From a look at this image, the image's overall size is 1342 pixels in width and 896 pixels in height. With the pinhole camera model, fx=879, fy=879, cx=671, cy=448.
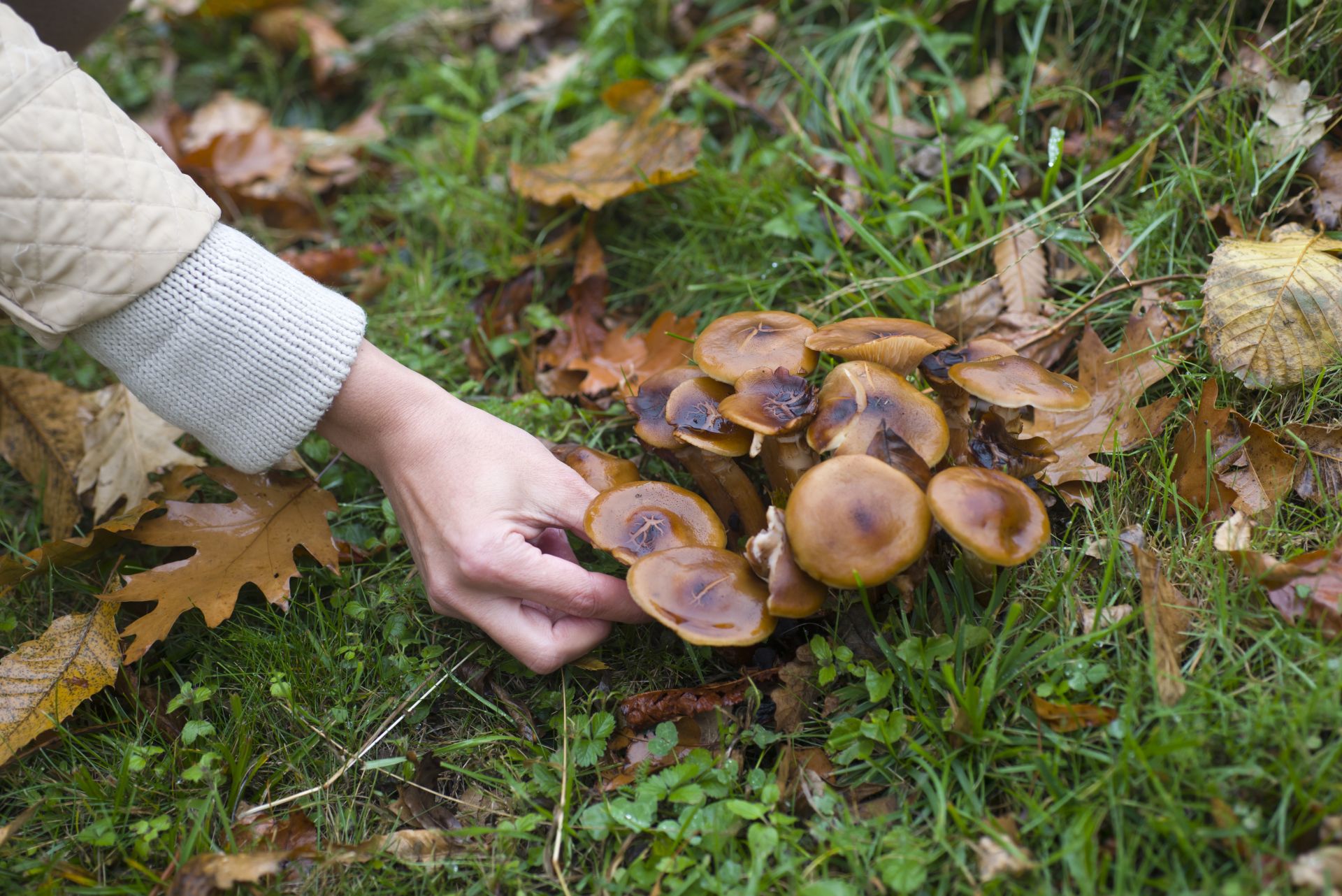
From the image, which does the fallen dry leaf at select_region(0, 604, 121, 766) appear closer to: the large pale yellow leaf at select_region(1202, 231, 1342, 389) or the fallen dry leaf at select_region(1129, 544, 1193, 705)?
the fallen dry leaf at select_region(1129, 544, 1193, 705)

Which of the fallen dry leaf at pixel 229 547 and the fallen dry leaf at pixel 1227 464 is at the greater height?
the fallen dry leaf at pixel 1227 464

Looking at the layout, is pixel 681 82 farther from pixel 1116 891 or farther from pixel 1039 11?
pixel 1116 891

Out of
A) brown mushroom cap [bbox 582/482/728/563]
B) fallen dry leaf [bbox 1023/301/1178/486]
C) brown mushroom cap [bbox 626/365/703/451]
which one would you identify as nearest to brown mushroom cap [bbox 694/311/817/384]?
brown mushroom cap [bbox 626/365/703/451]

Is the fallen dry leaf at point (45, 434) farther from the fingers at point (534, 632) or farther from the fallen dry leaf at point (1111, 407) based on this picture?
the fallen dry leaf at point (1111, 407)

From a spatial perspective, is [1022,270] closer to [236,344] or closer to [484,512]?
[484,512]

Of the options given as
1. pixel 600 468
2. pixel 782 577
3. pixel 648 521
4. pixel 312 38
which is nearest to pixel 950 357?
pixel 782 577

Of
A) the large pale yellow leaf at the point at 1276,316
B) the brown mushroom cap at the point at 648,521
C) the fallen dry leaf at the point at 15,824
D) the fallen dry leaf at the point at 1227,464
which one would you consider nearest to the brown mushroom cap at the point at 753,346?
the brown mushroom cap at the point at 648,521
